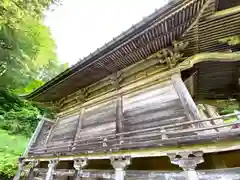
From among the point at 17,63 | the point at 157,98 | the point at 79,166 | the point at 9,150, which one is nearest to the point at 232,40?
the point at 157,98

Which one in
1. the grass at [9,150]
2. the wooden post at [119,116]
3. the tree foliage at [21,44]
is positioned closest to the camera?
the wooden post at [119,116]

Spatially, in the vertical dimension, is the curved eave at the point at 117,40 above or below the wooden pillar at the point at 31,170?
above

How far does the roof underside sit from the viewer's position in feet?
11.7

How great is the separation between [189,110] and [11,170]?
11.2 metres

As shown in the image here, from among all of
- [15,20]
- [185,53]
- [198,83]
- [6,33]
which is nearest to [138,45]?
[185,53]

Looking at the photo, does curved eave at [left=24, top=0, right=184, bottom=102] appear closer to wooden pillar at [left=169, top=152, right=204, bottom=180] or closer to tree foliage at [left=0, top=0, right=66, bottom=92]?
wooden pillar at [left=169, top=152, right=204, bottom=180]

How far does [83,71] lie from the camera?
5.83 metres

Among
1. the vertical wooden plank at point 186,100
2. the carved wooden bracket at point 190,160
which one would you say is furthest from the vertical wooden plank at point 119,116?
the carved wooden bracket at point 190,160

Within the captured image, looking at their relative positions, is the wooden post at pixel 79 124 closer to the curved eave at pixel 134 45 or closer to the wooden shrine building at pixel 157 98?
the wooden shrine building at pixel 157 98

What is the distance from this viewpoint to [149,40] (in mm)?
4410

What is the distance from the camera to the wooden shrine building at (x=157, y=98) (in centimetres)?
313

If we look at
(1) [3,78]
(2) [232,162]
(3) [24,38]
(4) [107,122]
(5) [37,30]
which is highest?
(5) [37,30]

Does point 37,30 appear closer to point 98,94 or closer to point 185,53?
point 98,94

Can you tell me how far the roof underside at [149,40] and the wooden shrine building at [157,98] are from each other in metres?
0.02
